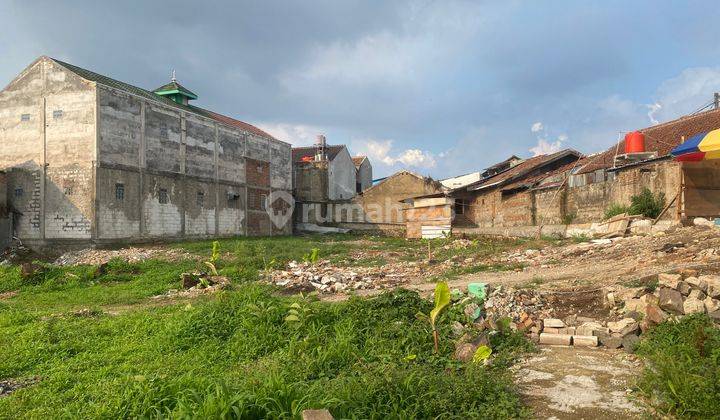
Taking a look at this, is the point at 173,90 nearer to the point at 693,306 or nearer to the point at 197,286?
the point at 197,286

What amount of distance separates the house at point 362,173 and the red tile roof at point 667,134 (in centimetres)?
2279

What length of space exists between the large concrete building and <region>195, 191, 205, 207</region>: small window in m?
0.58

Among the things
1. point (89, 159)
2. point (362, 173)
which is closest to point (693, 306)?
point (89, 159)

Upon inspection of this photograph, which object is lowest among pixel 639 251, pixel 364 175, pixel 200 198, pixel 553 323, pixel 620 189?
pixel 553 323

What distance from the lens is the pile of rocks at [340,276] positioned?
11016 millimetres

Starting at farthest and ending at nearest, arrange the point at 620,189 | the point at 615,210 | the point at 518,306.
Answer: the point at 620,189 < the point at 615,210 < the point at 518,306

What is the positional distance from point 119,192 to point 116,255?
4.06m

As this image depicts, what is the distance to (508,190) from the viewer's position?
23656 mm

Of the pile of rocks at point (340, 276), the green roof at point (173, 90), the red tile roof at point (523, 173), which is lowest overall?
the pile of rocks at point (340, 276)

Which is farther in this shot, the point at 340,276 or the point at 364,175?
the point at 364,175

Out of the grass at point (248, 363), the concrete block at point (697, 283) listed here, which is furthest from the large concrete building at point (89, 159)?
the concrete block at point (697, 283)

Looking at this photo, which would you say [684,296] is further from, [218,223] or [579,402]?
[218,223]

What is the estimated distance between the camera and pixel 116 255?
17312 millimetres

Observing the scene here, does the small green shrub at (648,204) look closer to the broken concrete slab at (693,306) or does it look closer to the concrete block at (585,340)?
the broken concrete slab at (693,306)
